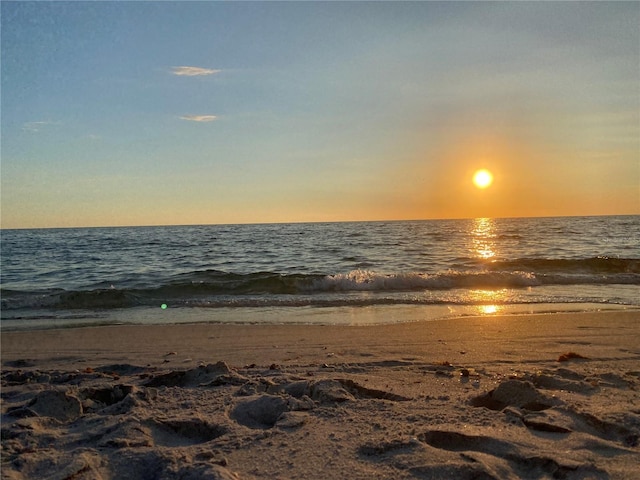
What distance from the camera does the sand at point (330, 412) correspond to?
101 inches

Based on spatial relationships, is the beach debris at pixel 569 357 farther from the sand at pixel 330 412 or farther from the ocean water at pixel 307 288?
the ocean water at pixel 307 288

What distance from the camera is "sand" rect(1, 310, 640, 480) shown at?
257 centimetres

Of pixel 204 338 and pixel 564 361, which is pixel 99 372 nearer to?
pixel 204 338

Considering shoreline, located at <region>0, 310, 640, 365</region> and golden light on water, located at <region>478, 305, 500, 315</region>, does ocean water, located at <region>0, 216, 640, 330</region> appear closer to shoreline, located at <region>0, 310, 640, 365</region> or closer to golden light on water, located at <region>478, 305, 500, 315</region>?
golden light on water, located at <region>478, 305, 500, 315</region>

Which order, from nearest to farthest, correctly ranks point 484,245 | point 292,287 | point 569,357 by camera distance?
1. point 569,357
2. point 292,287
3. point 484,245

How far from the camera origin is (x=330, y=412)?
3291 mm

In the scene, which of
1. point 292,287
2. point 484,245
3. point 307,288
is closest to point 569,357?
point 307,288

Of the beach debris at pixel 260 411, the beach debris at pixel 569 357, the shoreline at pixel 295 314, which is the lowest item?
the shoreline at pixel 295 314

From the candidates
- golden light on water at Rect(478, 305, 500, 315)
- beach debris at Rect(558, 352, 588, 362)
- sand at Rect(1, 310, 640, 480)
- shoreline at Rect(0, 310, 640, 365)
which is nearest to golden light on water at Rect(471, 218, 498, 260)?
golden light on water at Rect(478, 305, 500, 315)

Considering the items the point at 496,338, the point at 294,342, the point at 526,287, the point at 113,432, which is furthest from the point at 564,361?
the point at 526,287

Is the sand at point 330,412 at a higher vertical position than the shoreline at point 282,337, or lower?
higher

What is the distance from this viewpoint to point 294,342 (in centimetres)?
618

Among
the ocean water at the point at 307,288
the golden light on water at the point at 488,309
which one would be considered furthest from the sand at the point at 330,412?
the ocean water at the point at 307,288

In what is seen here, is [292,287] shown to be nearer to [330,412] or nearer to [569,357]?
[569,357]
